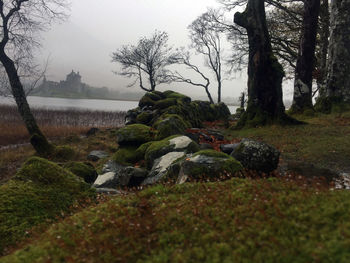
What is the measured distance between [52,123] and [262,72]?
3073cm

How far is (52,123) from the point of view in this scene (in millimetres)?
32531

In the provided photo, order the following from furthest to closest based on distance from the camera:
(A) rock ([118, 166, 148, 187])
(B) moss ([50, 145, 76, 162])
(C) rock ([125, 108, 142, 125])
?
(C) rock ([125, 108, 142, 125]) → (B) moss ([50, 145, 76, 162]) → (A) rock ([118, 166, 148, 187])

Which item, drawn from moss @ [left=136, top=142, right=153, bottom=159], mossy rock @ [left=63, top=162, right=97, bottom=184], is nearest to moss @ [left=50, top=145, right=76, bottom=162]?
mossy rock @ [left=63, top=162, right=97, bottom=184]

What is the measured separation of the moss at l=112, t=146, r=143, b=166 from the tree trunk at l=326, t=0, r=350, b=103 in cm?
1259

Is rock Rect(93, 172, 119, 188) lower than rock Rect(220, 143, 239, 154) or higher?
lower

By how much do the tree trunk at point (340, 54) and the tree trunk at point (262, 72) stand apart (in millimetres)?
3653

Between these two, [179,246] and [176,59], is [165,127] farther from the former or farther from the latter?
[176,59]

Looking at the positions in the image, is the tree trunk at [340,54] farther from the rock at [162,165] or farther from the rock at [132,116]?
the rock at [132,116]

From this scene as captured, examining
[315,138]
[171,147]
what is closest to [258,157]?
[171,147]

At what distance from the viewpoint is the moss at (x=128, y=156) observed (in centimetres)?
1108

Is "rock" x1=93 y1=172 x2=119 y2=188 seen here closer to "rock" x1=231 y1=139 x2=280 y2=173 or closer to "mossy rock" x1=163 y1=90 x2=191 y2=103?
"rock" x1=231 y1=139 x2=280 y2=173

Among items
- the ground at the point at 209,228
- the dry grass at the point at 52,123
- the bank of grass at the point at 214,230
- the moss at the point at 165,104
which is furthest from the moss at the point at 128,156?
the dry grass at the point at 52,123

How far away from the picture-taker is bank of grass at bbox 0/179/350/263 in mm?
2246

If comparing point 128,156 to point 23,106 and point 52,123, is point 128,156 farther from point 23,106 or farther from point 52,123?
point 52,123
